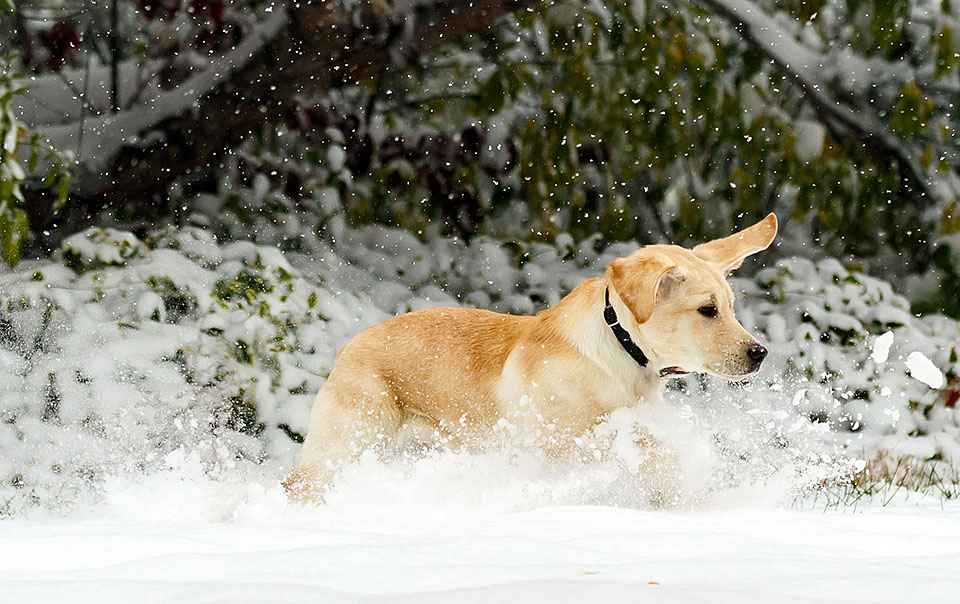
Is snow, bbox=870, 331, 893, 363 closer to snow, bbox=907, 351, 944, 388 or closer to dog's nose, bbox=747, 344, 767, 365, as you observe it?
snow, bbox=907, 351, 944, 388

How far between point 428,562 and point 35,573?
788mm

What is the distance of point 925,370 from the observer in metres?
6.08

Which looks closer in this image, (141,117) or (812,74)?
(141,117)

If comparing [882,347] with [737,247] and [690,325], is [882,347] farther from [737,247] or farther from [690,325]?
[690,325]

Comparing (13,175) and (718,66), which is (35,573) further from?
(718,66)

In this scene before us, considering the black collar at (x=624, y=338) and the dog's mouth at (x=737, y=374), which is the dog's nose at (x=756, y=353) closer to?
the dog's mouth at (x=737, y=374)

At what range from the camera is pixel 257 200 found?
22.1 ft

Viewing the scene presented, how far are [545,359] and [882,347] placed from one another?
351 centimetres

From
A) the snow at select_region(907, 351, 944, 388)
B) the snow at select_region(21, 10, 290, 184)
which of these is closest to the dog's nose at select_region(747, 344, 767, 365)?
the snow at select_region(907, 351, 944, 388)

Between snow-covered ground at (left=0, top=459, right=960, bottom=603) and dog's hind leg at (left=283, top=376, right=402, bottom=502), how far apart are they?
0.80 feet

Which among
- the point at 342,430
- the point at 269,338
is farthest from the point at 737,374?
the point at 269,338

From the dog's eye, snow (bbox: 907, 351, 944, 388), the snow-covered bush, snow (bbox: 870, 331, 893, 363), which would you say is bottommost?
snow (bbox: 907, 351, 944, 388)

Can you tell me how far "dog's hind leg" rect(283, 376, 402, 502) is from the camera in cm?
364

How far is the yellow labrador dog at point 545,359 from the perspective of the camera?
3273mm
